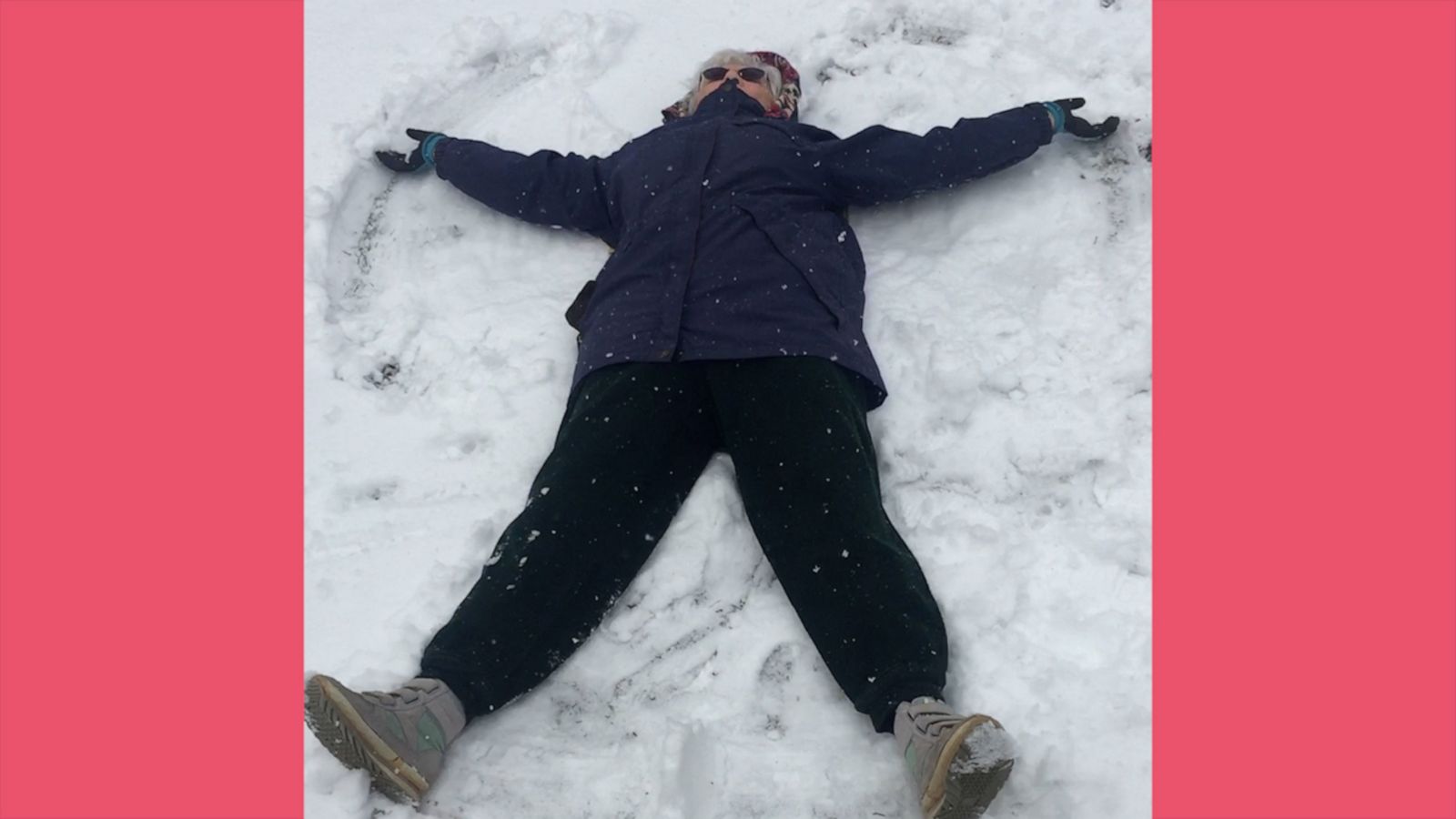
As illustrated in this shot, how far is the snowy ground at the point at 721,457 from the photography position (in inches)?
89.7

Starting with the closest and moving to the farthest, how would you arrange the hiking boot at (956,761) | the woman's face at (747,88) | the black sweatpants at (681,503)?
1. the hiking boot at (956,761)
2. the black sweatpants at (681,503)
3. the woman's face at (747,88)

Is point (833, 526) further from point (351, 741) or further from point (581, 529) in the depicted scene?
point (351, 741)

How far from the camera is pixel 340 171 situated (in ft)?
10.8

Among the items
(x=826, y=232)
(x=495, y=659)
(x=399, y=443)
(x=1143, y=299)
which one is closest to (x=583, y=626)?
(x=495, y=659)

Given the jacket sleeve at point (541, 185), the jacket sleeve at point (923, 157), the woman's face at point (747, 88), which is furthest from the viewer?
the woman's face at point (747, 88)

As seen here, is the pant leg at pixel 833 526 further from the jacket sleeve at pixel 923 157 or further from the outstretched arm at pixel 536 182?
the outstretched arm at pixel 536 182

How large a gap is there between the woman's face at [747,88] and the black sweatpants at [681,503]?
0.96 meters

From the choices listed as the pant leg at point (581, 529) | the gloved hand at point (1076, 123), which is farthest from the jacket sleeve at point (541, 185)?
the gloved hand at point (1076, 123)

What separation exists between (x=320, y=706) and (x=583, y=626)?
0.55 m

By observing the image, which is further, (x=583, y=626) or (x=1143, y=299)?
(x=1143, y=299)

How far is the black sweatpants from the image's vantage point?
7.43 feet

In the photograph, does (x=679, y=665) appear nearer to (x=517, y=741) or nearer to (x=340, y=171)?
(x=517, y=741)

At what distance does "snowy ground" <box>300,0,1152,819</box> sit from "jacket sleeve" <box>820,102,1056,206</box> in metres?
0.14

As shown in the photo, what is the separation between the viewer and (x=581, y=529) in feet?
7.94
